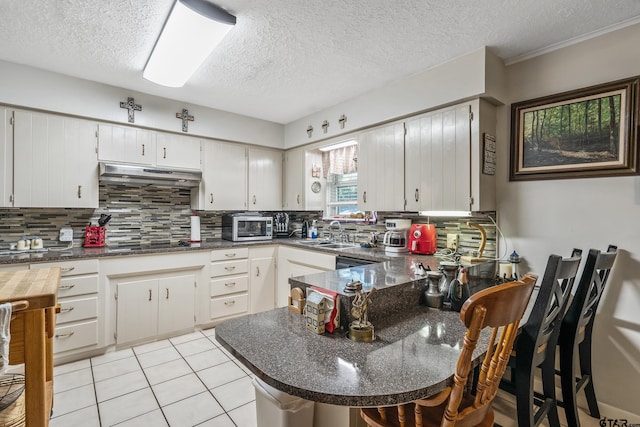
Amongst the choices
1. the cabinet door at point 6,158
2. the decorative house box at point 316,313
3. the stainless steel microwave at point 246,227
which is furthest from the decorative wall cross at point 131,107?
the decorative house box at point 316,313

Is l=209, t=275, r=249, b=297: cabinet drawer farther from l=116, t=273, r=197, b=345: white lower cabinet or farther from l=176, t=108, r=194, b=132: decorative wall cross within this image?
l=176, t=108, r=194, b=132: decorative wall cross

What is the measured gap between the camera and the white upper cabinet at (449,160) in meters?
2.37

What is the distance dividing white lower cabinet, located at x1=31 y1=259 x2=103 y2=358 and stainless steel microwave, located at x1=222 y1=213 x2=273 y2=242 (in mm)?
1406

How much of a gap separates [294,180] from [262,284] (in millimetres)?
1415

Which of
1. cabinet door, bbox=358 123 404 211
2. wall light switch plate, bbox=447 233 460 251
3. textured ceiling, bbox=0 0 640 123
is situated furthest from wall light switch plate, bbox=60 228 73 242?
wall light switch plate, bbox=447 233 460 251

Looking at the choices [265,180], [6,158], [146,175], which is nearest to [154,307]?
[146,175]

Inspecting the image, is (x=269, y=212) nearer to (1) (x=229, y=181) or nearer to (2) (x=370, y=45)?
(1) (x=229, y=181)

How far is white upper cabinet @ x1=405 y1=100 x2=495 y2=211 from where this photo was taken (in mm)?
2367

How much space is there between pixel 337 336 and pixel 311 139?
296cm

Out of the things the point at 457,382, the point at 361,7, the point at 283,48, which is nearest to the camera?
the point at 457,382

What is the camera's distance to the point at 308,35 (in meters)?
2.11

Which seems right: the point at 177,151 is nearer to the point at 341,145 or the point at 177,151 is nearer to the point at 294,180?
the point at 294,180

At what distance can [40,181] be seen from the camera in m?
2.72

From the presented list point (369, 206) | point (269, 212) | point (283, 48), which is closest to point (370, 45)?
point (283, 48)
